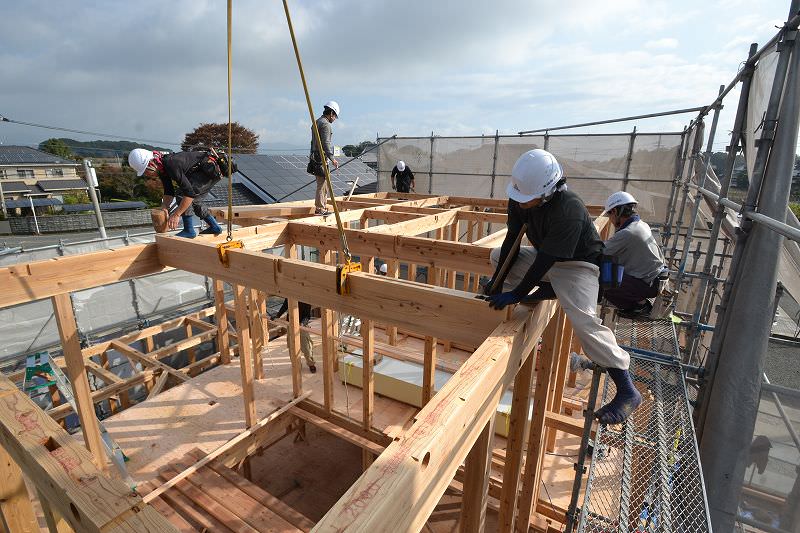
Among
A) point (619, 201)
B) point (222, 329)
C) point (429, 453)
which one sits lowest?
point (222, 329)

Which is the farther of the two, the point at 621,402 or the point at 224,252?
the point at 224,252

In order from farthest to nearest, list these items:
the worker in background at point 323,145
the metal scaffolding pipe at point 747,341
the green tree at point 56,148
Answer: the green tree at point 56,148 < the worker in background at point 323,145 < the metal scaffolding pipe at point 747,341

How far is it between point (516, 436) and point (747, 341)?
1904 millimetres

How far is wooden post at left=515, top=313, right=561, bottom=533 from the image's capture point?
10.2 ft

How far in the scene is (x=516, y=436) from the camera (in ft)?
8.70

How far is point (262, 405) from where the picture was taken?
5.70m

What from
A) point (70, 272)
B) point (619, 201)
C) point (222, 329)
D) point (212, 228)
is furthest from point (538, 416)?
point (222, 329)

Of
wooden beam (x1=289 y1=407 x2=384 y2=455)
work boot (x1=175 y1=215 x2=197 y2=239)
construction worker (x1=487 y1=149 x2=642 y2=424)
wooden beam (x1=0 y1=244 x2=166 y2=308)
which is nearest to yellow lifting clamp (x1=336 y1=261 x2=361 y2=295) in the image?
construction worker (x1=487 y1=149 x2=642 y2=424)

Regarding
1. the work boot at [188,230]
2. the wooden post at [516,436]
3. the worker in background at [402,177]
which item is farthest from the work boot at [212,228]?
the worker in background at [402,177]

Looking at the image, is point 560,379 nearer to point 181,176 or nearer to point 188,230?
point 188,230

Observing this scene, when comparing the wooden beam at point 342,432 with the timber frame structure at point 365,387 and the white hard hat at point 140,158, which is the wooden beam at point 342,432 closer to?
the timber frame structure at point 365,387

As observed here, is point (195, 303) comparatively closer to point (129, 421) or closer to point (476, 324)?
point (129, 421)

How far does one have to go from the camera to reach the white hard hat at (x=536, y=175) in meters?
2.26

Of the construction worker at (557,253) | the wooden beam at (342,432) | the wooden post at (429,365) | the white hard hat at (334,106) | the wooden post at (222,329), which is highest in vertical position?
the white hard hat at (334,106)
